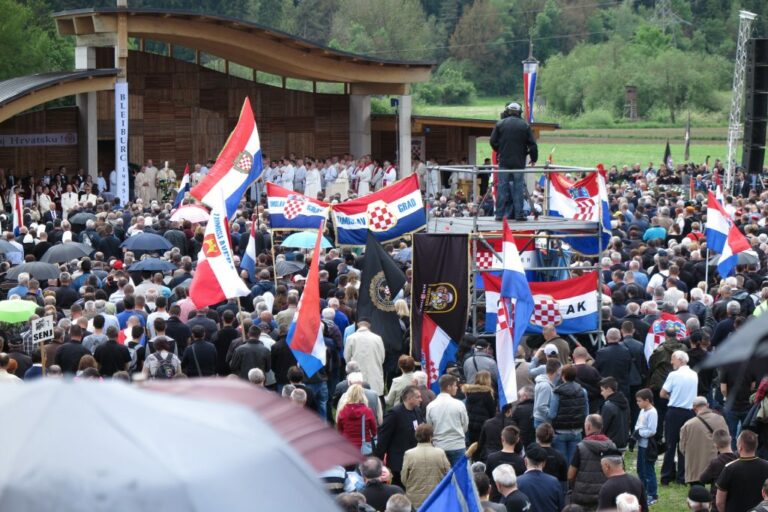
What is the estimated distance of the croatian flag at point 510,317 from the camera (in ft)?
36.2

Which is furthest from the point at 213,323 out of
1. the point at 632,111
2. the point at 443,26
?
the point at 443,26

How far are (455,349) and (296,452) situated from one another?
1087 cm

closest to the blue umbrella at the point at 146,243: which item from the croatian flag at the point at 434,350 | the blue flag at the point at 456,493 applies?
the croatian flag at the point at 434,350

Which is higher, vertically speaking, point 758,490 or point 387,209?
point 387,209

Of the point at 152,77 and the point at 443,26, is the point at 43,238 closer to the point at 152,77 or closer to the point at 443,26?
the point at 152,77

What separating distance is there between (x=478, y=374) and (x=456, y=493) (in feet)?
13.2

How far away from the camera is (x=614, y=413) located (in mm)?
10969

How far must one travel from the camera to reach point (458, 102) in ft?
305

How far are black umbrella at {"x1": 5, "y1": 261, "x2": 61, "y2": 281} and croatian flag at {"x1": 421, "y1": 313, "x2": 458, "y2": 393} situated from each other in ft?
16.7

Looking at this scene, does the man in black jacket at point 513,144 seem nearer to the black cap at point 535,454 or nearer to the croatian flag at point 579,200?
the croatian flag at point 579,200

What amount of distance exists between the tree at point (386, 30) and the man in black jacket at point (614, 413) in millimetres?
86423

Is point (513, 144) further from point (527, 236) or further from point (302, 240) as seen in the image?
point (302, 240)

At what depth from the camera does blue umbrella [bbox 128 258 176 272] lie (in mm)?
16000

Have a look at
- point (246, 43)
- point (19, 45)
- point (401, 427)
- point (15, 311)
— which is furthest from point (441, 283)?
point (19, 45)
